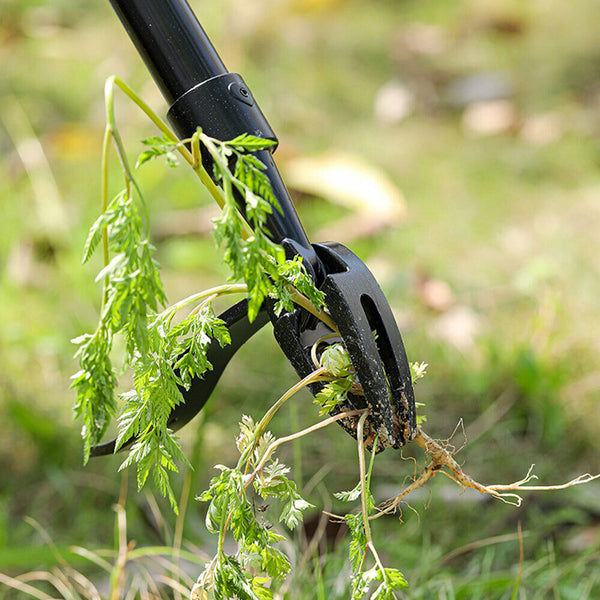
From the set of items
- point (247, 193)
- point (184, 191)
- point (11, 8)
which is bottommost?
point (184, 191)

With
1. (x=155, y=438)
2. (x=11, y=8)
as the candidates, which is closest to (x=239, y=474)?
(x=155, y=438)

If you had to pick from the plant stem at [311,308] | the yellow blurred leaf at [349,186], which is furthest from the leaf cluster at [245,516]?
the yellow blurred leaf at [349,186]

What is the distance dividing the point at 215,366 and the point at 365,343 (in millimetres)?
176

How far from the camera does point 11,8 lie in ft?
10.4

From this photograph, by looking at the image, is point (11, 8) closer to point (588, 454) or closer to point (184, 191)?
point (184, 191)

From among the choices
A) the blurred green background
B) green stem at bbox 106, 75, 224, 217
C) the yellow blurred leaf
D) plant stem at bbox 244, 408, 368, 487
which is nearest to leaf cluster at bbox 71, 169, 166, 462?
green stem at bbox 106, 75, 224, 217

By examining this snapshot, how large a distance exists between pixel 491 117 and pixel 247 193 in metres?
2.32

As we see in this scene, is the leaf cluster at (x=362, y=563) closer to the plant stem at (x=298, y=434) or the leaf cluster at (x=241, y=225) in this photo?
the plant stem at (x=298, y=434)

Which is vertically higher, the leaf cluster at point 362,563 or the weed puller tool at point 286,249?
the weed puller tool at point 286,249

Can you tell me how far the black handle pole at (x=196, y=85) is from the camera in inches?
22.5

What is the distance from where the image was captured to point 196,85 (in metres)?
0.58

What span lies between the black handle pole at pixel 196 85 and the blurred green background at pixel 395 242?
0.26 meters

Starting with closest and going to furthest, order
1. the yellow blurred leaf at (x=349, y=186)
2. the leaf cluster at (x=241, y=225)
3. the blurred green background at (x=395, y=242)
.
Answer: the leaf cluster at (x=241, y=225) → the blurred green background at (x=395, y=242) → the yellow blurred leaf at (x=349, y=186)

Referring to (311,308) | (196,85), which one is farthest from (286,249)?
(196,85)
